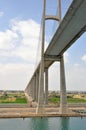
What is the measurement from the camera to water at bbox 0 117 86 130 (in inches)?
1075

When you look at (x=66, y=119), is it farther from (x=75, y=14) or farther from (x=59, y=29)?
(x=75, y=14)

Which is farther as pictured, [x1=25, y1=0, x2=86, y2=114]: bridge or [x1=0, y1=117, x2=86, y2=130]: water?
[x1=0, y1=117, x2=86, y2=130]: water

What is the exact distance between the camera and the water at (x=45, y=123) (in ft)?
89.6

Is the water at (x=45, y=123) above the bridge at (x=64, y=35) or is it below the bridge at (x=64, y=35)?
below

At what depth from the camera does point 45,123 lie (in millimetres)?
29625

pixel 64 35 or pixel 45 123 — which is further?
pixel 45 123

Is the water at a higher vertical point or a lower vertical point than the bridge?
lower

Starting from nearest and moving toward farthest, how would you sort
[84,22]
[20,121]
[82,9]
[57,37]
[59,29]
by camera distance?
1. [82,9]
2. [84,22]
3. [59,29]
4. [57,37]
5. [20,121]

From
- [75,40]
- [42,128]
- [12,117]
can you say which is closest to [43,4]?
[75,40]

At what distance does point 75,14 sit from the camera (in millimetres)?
21641

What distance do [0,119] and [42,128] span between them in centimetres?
660

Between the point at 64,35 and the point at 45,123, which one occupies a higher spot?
the point at 64,35

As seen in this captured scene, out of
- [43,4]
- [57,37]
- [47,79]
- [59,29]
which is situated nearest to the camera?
[59,29]

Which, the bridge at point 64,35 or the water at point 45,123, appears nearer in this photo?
the bridge at point 64,35
